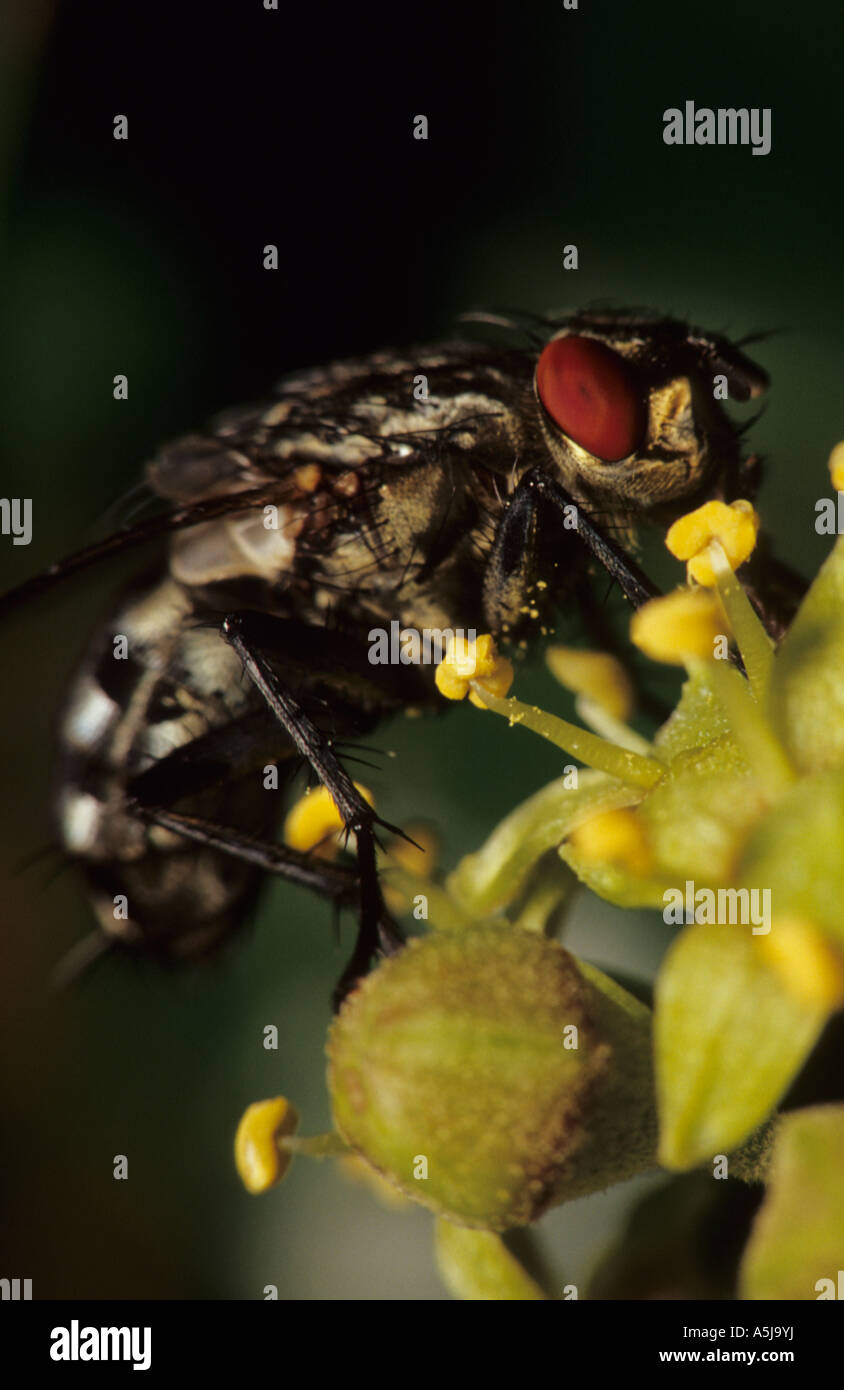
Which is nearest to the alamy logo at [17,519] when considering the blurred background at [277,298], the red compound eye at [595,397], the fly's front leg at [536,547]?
the blurred background at [277,298]

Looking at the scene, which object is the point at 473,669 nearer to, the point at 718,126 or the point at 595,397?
the point at 595,397

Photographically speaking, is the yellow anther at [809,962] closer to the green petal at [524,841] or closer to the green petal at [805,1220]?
the green petal at [805,1220]

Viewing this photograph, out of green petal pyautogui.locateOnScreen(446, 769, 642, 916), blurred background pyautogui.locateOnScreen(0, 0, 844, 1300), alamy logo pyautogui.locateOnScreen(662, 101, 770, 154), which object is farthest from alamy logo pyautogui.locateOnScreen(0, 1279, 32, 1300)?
alamy logo pyautogui.locateOnScreen(662, 101, 770, 154)

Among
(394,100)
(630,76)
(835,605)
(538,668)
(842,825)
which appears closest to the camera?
(842,825)

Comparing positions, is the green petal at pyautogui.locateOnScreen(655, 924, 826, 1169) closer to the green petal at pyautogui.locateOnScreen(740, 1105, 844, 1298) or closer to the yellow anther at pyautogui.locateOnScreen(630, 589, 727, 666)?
the green petal at pyautogui.locateOnScreen(740, 1105, 844, 1298)
